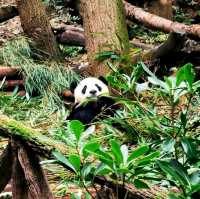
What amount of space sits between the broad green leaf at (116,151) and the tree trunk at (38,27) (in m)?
5.50

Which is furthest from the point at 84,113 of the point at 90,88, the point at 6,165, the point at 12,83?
the point at 6,165

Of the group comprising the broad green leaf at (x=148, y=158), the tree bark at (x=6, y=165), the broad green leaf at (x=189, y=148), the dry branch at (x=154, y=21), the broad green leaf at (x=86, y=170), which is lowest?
the dry branch at (x=154, y=21)

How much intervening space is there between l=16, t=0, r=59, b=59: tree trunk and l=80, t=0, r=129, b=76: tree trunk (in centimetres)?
126

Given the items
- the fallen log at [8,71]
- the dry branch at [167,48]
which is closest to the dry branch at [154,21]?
the dry branch at [167,48]

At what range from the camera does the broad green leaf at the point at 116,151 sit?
57.3 inches

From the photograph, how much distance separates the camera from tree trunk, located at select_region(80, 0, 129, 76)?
560 centimetres

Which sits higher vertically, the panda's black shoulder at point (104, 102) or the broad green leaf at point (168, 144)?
the broad green leaf at point (168, 144)

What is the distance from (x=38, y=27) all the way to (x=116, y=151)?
5.68 meters

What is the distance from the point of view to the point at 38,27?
6.95 metres

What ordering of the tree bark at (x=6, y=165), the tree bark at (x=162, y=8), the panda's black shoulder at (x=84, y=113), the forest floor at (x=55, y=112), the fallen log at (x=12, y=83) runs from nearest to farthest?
the tree bark at (x=6, y=165) → the forest floor at (x=55, y=112) → the panda's black shoulder at (x=84, y=113) → the fallen log at (x=12, y=83) → the tree bark at (x=162, y=8)

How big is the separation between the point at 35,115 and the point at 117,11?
160 centimetres

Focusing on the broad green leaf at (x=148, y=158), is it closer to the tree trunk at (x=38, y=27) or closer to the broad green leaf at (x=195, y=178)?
the broad green leaf at (x=195, y=178)

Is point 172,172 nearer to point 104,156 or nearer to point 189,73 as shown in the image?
point 104,156

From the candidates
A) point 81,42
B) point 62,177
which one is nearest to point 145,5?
point 81,42
